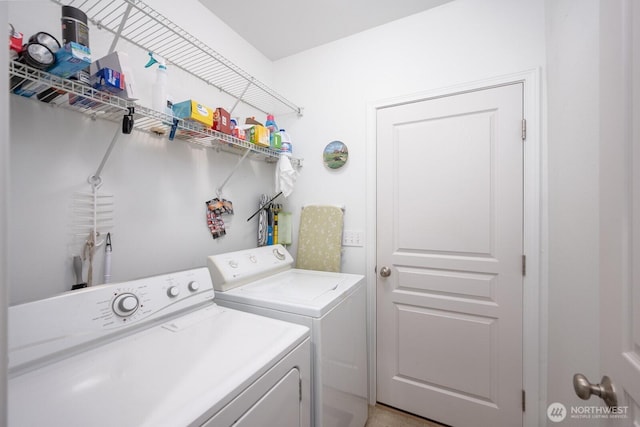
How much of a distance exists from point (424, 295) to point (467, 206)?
27.2 inches

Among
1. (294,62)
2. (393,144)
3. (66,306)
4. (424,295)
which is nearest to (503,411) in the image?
(424,295)

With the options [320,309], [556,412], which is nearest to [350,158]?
[320,309]

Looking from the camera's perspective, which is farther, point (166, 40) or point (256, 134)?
point (256, 134)

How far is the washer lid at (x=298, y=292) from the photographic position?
1258 millimetres

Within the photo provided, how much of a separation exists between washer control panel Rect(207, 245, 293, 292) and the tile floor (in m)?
1.24

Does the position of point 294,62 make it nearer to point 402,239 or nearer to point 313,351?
point 402,239

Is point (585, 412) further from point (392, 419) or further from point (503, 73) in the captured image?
point (503, 73)

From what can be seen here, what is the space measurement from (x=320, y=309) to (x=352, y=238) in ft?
3.09

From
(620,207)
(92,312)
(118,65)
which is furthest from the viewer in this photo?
(118,65)

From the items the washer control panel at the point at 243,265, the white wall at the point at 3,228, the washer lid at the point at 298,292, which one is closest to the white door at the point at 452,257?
the washer lid at the point at 298,292

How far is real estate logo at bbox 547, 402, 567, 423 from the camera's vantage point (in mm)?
1246

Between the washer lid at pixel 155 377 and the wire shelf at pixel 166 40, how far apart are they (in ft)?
4.23

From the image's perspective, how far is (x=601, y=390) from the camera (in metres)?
Result: 0.63

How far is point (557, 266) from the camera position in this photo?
136cm
